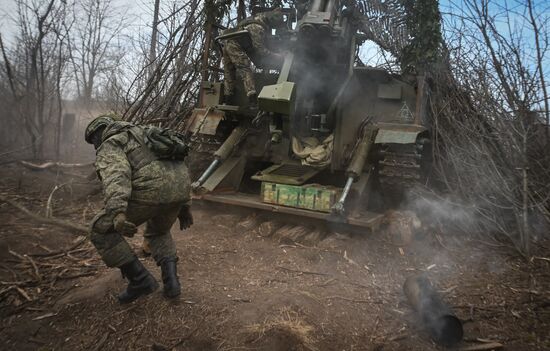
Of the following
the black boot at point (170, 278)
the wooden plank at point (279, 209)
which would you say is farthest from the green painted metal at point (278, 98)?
the black boot at point (170, 278)

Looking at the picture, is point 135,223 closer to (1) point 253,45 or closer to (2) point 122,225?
(2) point 122,225

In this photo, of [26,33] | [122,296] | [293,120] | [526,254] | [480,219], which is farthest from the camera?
[26,33]

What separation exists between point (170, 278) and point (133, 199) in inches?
29.0

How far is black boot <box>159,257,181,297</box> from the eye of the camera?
3.46 m

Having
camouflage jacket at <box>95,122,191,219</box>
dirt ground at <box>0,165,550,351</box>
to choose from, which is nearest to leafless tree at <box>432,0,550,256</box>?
dirt ground at <box>0,165,550,351</box>

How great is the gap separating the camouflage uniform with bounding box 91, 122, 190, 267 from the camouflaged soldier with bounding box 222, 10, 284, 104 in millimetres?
2939

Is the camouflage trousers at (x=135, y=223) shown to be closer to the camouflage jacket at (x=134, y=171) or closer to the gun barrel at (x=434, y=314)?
the camouflage jacket at (x=134, y=171)

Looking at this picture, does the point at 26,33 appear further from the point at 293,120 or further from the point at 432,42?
the point at 432,42

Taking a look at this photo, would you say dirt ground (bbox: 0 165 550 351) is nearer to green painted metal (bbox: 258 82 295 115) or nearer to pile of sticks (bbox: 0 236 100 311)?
pile of sticks (bbox: 0 236 100 311)

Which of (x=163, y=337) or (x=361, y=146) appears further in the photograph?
(x=361, y=146)

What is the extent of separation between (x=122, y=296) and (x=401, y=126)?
402cm

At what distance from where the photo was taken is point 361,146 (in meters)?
5.78

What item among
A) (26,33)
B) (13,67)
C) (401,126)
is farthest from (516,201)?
(13,67)

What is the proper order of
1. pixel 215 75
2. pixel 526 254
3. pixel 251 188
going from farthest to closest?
1. pixel 215 75
2. pixel 251 188
3. pixel 526 254
